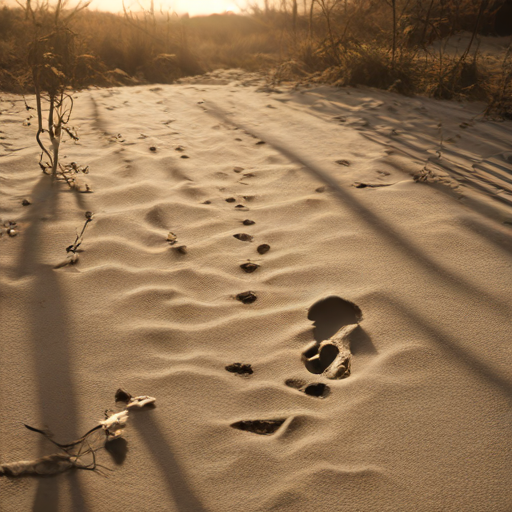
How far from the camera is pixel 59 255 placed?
186 cm

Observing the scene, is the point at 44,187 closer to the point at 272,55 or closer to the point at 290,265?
the point at 290,265

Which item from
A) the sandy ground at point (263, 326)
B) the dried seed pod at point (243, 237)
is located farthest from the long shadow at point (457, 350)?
the dried seed pod at point (243, 237)

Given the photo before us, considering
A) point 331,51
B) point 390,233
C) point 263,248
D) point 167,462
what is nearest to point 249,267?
point 263,248

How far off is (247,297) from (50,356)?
64 centimetres

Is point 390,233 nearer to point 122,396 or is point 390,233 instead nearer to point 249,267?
point 249,267

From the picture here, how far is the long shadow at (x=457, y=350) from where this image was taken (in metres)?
1.25

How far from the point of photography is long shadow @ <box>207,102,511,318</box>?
1.62 metres

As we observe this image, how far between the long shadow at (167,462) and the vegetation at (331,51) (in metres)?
2.12

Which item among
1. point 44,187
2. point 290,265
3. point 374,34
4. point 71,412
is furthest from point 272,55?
point 71,412

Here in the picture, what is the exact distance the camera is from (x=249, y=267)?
1843mm

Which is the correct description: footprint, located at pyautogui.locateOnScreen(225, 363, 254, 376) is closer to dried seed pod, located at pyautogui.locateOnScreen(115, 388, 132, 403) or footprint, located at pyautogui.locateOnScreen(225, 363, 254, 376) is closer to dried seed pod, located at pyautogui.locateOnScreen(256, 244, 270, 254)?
dried seed pod, located at pyautogui.locateOnScreen(115, 388, 132, 403)

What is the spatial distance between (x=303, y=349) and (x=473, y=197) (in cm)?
142

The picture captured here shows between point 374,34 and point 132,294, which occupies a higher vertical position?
point 374,34

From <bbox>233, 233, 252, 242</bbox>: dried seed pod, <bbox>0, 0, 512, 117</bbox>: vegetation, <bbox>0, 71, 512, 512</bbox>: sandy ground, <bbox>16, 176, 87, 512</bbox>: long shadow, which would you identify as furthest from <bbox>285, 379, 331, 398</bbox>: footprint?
<bbox>0, 0, 512, 117</bbox>: vegetation
